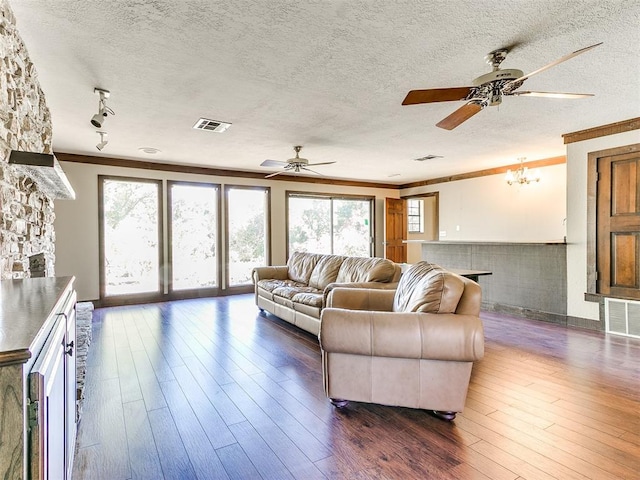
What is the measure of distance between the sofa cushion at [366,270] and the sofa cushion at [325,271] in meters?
0.11

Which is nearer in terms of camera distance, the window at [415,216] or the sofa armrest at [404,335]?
the sofa armrest at [404,335]

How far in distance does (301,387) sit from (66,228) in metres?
4.99

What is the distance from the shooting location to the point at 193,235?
6613 mm

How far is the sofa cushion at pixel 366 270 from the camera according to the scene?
3.86m

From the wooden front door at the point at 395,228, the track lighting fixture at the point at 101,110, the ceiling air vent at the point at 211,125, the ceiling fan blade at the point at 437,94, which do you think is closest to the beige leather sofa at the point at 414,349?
the ceiling fan blade at the point at 437,94

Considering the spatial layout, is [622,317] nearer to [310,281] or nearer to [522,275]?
[522,275]

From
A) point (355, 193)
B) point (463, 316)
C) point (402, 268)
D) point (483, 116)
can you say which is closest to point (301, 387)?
point (463, 316)

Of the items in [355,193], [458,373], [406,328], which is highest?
[355,193]

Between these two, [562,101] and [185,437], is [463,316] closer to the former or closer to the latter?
[185,437]

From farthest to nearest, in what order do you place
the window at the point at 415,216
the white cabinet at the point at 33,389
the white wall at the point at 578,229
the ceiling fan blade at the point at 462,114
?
the window at the point at 415,216 < the white wall at the point at 578,229 < the ceiling fan blade at the point at 462,114 < the white cabinet at the point at 33,389

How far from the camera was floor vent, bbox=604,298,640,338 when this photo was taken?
4.02m

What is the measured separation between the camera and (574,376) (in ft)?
9.50

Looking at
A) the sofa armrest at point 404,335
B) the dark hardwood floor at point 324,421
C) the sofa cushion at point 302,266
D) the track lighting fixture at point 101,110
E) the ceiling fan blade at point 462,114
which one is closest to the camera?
the dark hardwood floor at point 324,421

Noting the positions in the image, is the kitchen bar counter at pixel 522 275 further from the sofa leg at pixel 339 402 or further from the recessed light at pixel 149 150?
the recessed light at pixel 149 150
